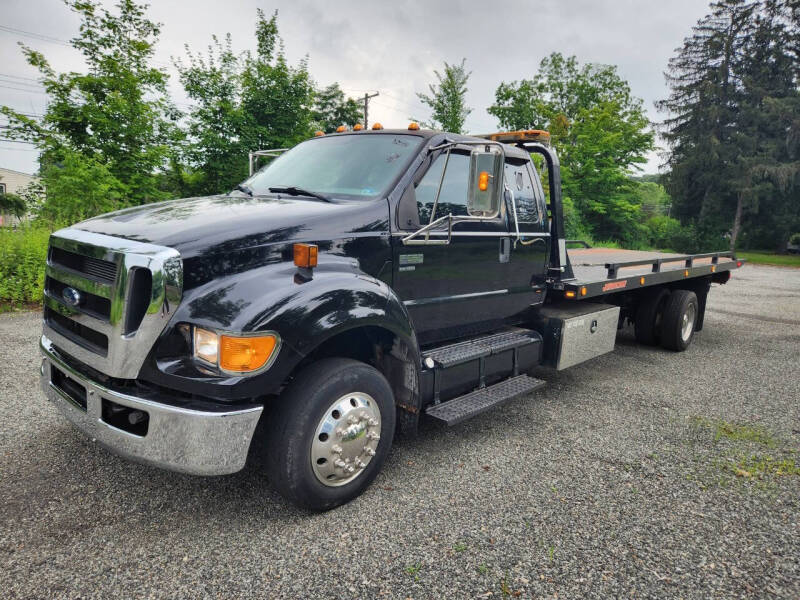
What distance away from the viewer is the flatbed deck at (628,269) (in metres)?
5.00

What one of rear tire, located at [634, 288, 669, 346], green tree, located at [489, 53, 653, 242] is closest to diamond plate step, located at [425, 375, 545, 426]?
rear tire, located at [634, 288, 669, 346]

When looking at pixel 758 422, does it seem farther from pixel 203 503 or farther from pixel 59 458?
pixel 59 458

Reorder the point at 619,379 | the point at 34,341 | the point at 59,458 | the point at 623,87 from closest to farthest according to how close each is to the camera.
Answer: the point at 59,458 → the point at 619,379 → the point at 34,341 → the point at 623,87

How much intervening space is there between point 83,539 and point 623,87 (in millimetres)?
35358

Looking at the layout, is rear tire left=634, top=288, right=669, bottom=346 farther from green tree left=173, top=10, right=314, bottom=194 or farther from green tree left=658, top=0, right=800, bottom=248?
green tree left=658, top=0, right=800, bottom=248

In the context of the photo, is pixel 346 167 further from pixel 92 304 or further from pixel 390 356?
pixel 92 304

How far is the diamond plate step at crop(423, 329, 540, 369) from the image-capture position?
3717 mm

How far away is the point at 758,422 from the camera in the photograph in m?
4.49

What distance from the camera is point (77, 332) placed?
290 centimetres

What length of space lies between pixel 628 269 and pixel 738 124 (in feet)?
108

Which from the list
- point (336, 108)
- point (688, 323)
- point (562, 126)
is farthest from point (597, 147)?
point (688, 323)

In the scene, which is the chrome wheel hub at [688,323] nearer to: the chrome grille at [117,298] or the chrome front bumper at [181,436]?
the chrome front bumper at [181,436]

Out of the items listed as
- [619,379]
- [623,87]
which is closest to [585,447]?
[619,379]

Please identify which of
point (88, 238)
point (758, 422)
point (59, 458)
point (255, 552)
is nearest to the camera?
point (255, 552)
